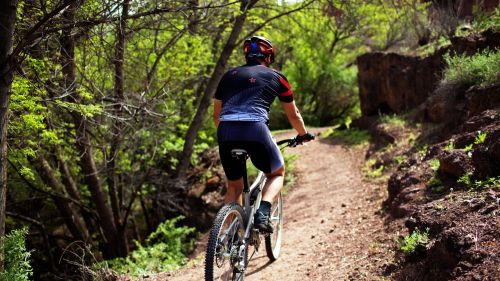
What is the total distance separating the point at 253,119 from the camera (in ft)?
14.5

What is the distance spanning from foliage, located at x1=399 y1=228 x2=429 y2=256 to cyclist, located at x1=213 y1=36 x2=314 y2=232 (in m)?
1.37

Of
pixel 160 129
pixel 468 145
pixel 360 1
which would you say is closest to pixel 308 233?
pixel 468 145

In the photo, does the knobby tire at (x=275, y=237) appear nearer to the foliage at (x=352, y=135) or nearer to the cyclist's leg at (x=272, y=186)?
the cyclist's leg at (x=272, y=186)

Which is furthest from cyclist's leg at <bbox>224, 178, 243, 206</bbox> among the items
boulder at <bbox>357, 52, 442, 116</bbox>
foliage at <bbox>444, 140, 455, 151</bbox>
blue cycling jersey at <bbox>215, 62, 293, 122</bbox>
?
boulder at <bbox>357, 52, 442, 116</bbox>

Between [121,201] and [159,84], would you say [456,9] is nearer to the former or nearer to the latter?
[159,84]

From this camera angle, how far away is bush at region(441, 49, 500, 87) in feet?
24.3

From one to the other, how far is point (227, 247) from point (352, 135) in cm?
1143

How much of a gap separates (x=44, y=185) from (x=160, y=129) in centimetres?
262

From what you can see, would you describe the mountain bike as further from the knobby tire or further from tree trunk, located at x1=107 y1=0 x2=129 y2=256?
tree trunk, located at x1=107 y1=0 x2=129 y2=256

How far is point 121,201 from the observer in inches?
455

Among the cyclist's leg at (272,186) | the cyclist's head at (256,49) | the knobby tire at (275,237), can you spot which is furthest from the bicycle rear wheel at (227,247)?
the cyclist's head at (256,49)

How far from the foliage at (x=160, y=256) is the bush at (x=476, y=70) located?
5.67 meters

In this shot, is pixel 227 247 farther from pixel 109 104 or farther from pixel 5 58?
pixel 109 104

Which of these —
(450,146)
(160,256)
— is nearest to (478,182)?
(450,146)
